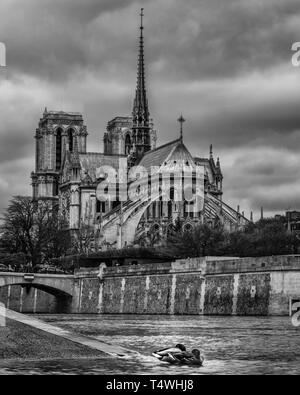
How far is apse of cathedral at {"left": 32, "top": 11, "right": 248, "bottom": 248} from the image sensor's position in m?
145

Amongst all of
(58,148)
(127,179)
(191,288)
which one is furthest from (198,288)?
(58,148)

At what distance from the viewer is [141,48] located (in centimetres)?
16925

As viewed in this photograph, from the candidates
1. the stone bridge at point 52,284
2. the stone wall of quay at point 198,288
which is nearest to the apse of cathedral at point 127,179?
the stone bridge at point 52,284

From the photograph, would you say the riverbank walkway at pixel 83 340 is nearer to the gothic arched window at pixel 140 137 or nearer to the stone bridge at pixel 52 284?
the stone bridge at pixel 52 284

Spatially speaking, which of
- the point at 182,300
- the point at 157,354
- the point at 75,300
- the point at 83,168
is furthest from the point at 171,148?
the point at 157,354

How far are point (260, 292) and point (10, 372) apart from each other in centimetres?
3729

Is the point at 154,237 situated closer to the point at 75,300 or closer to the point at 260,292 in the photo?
the point at 75,300

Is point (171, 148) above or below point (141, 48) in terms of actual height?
below

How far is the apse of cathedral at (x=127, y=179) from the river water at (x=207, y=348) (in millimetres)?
85190

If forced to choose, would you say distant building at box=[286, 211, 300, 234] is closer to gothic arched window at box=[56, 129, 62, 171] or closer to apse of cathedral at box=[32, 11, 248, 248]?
apse of cathedral at box=[32, 11, 248, 248]

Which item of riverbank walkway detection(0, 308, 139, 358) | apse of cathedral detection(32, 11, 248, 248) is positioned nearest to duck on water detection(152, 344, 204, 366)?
riverbank walkway detection(0, 308, 139, 358)

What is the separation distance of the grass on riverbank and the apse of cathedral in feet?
335

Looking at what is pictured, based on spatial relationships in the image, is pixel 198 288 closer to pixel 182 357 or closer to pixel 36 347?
pixel 36 347
